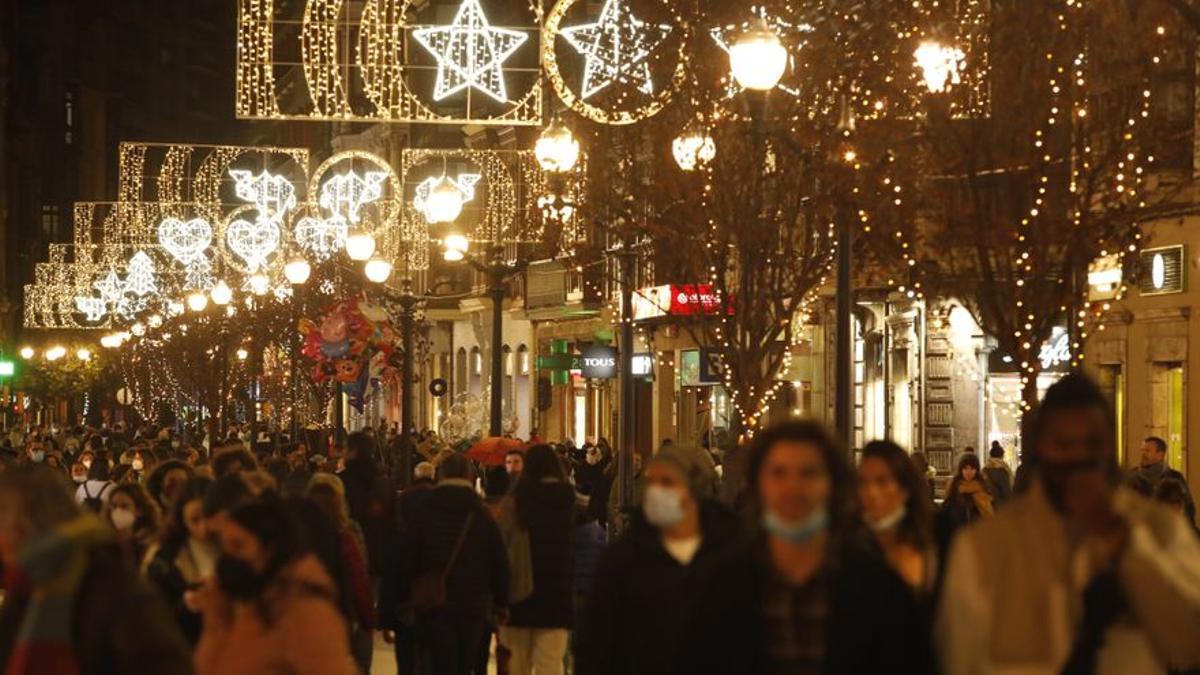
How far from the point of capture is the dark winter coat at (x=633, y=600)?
28.9 ft

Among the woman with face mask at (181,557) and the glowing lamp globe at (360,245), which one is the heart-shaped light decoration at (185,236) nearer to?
the glowing lamp globe at (360,245)

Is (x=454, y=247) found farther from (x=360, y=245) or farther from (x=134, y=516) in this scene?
(x=134, y=516)

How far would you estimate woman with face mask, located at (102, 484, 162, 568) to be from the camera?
42.1 ft

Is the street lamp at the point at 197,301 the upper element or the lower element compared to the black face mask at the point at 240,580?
upper

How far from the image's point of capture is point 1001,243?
762 inches

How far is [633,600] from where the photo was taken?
8969 millimetres

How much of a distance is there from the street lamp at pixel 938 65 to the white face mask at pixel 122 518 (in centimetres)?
938

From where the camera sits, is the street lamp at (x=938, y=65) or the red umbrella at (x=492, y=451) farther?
the red umbrella at (x=492, y=451)

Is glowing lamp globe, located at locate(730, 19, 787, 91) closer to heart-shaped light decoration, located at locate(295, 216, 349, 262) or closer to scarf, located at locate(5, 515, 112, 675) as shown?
scarf, located at locate(5, 515, 112, 675)

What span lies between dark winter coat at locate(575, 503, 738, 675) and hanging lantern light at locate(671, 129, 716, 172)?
12.8 meters

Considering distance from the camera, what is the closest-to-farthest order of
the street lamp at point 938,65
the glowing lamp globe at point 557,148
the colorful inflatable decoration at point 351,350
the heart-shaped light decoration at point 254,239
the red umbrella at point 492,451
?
the street lamp at point 938,65 → the glowing lamp globe at point 557,148 → the red umbrella at point 492,451 → the colorful inflatable decoration at point 351,350 → the heart-shaped light decoration at point 254,239

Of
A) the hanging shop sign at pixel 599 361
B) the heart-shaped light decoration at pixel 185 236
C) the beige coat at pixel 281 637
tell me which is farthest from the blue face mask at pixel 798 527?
the heart-shaped light decoration at pixel 185 236

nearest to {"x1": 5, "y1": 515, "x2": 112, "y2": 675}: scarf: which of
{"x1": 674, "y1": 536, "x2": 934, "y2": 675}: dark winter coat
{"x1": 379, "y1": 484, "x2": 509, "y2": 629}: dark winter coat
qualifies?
{"x1": 674, "y1": 536, "x2": 934, "y2": 675}: dark winter coat

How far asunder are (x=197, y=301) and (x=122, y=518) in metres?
44.6
